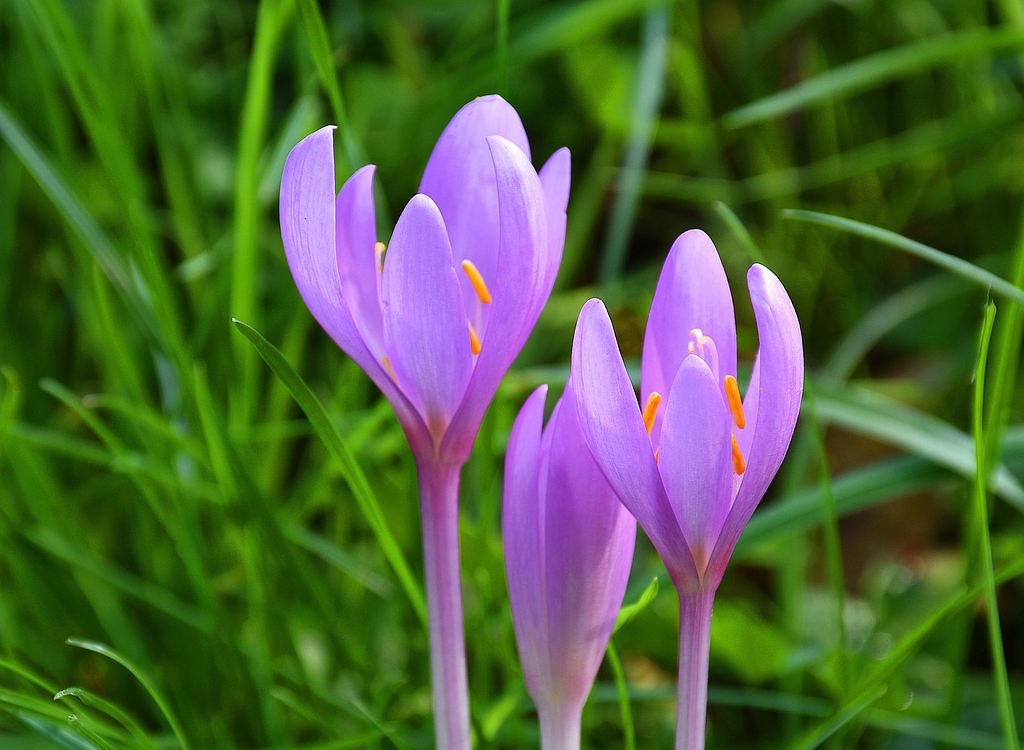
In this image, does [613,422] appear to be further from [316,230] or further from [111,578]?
[111,578]

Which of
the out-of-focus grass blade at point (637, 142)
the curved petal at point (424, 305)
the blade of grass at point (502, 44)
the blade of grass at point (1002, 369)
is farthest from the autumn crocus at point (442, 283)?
the out-of-focus grass blade at point (637, 142)

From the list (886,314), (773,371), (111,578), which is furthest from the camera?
(886,314)

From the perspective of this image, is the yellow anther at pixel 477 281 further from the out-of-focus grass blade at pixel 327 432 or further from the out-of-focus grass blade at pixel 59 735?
the out-of-focus grass blade at pixel 59 735

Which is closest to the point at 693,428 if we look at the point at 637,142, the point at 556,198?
the point at 556,198

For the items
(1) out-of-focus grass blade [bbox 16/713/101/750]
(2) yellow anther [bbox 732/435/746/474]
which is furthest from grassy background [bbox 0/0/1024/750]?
(2) yellow anther [bbox 732/435/746/474]

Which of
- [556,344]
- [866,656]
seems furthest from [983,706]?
[556,344]

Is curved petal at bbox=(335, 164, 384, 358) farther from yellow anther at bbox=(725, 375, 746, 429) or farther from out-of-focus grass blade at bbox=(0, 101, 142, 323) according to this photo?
out-of-focus grass blade at bbox=(0, 101, 142, 323)
